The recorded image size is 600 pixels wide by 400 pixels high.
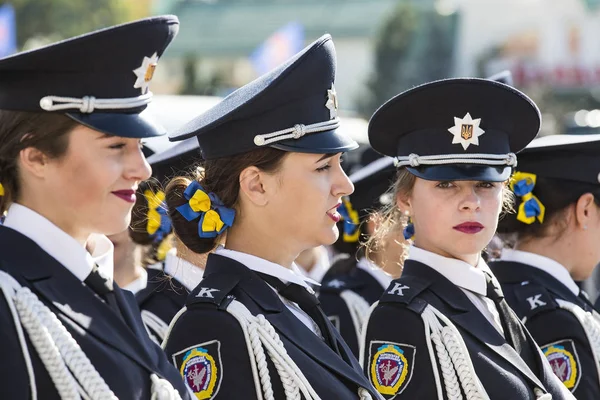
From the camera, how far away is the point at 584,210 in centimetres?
464

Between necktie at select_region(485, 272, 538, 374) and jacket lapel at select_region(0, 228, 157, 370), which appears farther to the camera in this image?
necktie at select_region(485, 272, 538, 374)

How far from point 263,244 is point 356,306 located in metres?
2.63

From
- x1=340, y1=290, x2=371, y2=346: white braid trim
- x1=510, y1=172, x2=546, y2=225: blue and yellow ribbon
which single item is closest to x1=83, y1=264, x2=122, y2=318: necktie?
x1=510, y1=172, x2=546, y2=225: blue and yellow ribbon

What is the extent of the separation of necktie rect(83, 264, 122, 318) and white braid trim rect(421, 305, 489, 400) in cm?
122

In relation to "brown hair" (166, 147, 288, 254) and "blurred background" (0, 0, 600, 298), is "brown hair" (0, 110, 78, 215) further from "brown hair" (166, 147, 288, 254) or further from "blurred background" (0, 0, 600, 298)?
"blurred background" (0, 0, 600, 298)

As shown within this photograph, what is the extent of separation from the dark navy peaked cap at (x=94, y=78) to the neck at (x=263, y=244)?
64 cm

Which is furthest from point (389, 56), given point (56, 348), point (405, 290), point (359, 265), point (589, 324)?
point (56, 348)

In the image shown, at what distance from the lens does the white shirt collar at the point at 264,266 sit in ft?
10.9

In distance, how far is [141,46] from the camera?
283 centimetres

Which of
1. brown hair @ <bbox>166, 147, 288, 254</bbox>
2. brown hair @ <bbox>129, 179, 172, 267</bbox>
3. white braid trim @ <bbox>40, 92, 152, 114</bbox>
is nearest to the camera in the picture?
white braid trim @ <bbox>40, 92, 152, 114</bbox>

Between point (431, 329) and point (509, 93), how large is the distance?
87cm

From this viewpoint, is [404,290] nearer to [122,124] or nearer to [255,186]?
[255,186]

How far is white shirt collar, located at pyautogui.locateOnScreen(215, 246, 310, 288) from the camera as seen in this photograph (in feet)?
10.9

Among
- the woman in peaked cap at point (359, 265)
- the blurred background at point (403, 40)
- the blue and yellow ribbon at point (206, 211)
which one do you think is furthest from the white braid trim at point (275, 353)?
the blurred background at point (403, 40)
